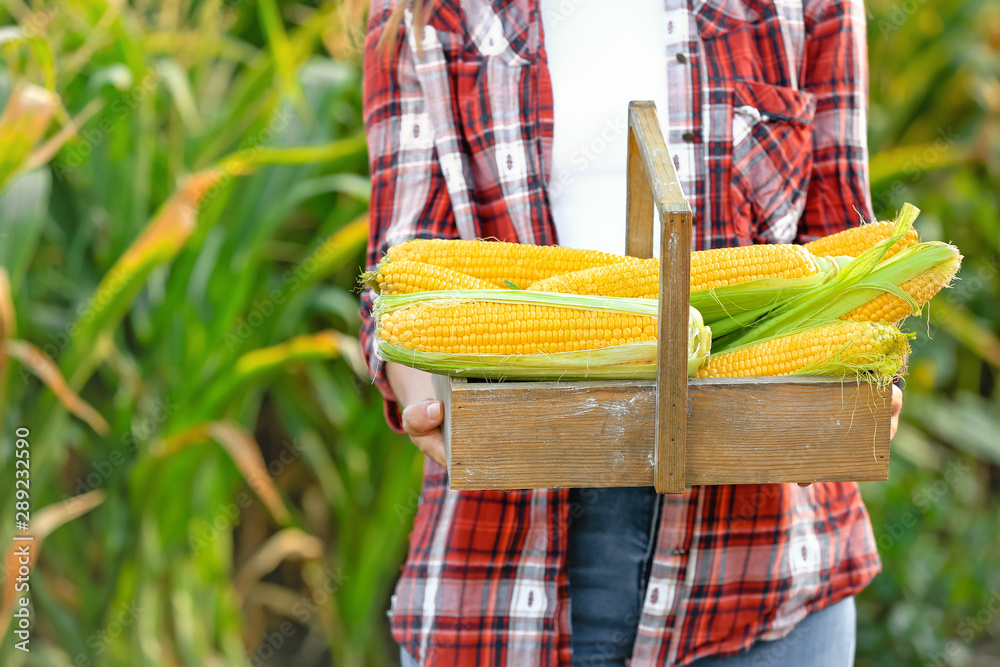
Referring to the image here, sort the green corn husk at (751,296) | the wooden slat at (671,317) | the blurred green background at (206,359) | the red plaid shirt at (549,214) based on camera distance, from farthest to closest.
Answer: the blurred green background at (206,359) → the red plaid shirt at (549,214) → the green corn husk at (751,296) → the wooden slat at (671,317)

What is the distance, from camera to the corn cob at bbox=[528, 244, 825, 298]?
0.73 meters

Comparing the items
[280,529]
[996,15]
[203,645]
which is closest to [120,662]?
[203,645]

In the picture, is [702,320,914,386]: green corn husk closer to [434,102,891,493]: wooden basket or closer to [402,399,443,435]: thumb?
[434,102,891,493]: wooden basket

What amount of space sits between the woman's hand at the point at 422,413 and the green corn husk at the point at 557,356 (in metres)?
0.07

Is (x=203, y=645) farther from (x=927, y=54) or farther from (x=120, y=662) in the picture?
Result: (x=927, y=54)

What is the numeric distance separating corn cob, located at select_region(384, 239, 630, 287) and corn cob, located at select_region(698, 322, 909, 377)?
14 centimetres

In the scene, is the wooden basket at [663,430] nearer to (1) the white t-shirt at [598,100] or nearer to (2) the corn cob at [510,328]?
(2) the corn cob at [510,328]

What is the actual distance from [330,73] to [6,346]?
0.76 metres

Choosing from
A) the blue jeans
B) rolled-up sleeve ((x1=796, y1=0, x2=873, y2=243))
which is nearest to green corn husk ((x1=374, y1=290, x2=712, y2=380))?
the blue jeans

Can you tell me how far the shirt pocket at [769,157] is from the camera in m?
0.94

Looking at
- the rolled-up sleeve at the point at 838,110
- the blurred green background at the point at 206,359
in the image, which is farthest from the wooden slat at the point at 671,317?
the blurred green background at the point at 206,359

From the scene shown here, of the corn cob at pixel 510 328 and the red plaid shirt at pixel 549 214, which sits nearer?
the corn cob at pixel 510 328

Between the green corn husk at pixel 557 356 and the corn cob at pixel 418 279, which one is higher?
the corn cob at pixel 418 279

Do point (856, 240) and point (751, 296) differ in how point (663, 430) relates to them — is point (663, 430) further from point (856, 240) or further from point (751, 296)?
point (856, 240)
